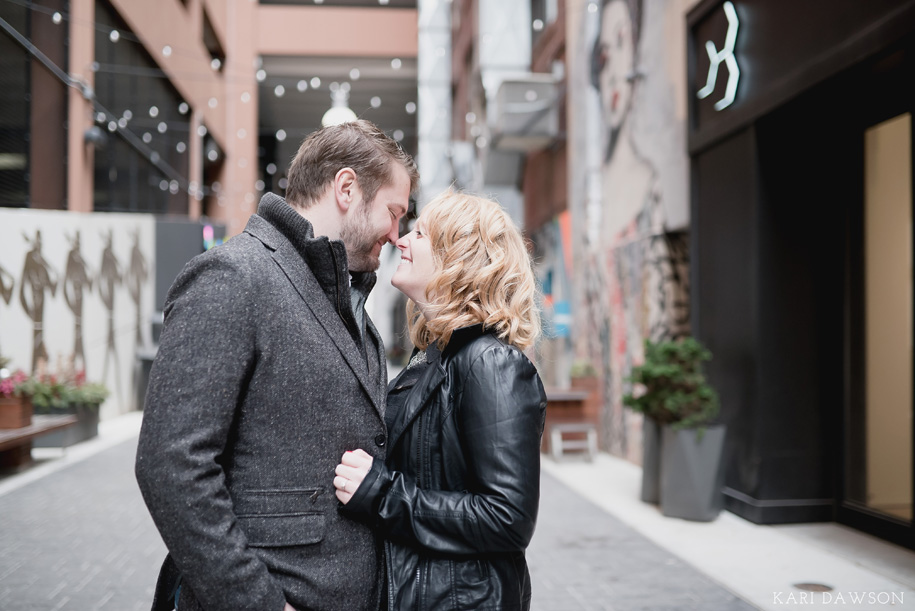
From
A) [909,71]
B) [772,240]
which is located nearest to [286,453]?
[909,71]

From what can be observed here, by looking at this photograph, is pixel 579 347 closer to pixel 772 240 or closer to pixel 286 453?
pixel 772 240

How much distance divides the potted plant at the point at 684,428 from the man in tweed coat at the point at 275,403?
502 cm

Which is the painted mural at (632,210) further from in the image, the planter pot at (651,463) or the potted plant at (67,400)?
the potted plant at (67,400)

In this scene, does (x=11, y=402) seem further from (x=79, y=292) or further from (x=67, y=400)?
(x=79, y=292)

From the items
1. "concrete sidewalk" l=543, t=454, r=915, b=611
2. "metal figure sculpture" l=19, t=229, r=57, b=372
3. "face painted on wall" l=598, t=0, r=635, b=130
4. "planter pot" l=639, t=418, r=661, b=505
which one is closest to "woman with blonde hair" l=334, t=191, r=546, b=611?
"concrete sidewalk" l=543, t=454, r=915, b=611

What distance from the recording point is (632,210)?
9633mm

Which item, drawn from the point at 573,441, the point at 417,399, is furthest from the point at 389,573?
the point at 573,441

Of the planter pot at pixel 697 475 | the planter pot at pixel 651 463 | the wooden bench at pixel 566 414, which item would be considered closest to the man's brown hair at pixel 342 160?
the planter pot at pixel 697 475

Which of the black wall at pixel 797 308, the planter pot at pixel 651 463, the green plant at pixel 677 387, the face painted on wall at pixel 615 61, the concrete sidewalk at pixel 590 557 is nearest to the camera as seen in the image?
the concrete sidewalk at pixel 590 557

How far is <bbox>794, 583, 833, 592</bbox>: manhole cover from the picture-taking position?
445cm

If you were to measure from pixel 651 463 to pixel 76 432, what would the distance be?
7.95 meters

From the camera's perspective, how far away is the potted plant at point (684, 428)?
6297mm

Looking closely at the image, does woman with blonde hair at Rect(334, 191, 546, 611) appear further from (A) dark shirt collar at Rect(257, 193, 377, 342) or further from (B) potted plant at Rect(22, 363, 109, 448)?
(B) potted plant at Rect(22, 363, 109, 448)

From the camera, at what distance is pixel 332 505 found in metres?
1.65
